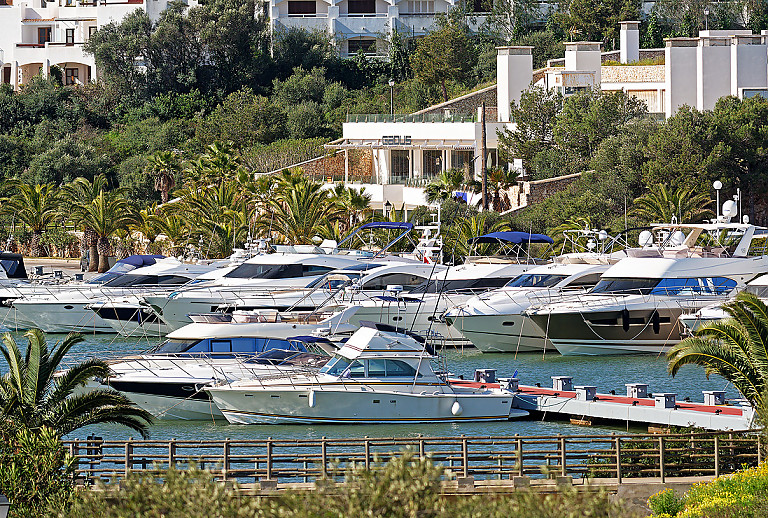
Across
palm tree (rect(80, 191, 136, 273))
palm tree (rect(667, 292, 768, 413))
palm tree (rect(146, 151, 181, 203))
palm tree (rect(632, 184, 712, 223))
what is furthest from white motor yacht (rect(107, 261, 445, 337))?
palm tree (rect(146, 151, 181, 203))

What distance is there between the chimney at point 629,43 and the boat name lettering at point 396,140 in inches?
594

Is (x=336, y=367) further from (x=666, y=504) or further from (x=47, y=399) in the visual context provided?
(x=666, y=504)

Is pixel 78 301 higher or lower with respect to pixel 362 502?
lower

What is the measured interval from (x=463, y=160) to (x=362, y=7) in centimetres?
3143

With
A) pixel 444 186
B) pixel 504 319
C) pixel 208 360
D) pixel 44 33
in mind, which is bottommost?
pixel 504 319

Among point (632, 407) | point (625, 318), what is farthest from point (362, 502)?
point (625, 318)

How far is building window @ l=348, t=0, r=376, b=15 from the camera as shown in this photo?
327 feet

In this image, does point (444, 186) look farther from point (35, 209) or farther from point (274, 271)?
point (35, 209)

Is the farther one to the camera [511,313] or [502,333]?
[502,333]

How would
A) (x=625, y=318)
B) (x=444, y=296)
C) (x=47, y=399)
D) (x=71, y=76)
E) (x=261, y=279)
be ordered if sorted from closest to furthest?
(x=47, y=399) < (x=625, y=318) < (x=444, y=296) < (x=261, y=279) < (x=71, y=76)

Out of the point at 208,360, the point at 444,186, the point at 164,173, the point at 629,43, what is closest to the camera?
the point at 208,360

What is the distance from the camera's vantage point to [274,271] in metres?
47.4

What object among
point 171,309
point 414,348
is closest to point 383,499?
point 414,348

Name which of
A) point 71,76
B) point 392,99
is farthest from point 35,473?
point 71,76
